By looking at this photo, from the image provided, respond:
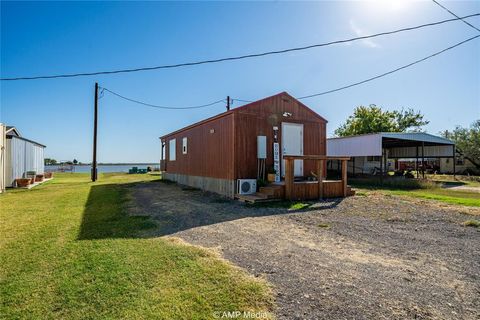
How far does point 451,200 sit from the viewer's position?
8.81 metres

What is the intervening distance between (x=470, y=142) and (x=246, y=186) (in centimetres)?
2557

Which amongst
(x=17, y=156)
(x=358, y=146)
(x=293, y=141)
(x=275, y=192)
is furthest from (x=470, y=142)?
(x=17, y=156)

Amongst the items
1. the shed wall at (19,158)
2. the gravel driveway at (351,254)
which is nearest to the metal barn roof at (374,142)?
the gravel driveway at (351,254)

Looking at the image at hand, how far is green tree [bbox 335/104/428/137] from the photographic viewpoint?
3341 cm

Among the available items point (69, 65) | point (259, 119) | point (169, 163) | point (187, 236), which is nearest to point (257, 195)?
point (259, 119)

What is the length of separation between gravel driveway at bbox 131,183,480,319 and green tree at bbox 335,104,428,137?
2871cm

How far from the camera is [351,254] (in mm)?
3840

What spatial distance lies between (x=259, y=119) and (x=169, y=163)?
10.0 m

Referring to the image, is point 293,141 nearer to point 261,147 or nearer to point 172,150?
point 261,147

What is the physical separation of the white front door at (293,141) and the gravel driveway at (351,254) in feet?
10.7

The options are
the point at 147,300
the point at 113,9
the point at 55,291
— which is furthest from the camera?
the point at 113,9

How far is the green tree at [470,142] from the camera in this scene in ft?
78.2

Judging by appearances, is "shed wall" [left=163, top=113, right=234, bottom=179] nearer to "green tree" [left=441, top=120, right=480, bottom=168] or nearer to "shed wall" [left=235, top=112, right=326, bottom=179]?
"shed wall" [left=235, top=112, right=326, bottom=179]

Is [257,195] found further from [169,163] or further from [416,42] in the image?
[169,163]
